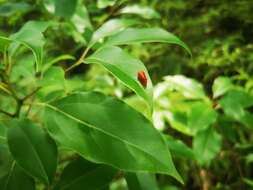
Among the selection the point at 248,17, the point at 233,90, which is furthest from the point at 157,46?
the point at 233,90

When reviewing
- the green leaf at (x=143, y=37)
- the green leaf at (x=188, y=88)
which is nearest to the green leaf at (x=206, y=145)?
the green leaf at (x=188, y=88)

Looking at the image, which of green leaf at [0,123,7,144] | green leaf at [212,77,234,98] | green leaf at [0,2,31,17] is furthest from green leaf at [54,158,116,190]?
green leaf at [212,77,234,98]

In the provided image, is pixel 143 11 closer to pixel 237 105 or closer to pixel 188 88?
pixel 188 88

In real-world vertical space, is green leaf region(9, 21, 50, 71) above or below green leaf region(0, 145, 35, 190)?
above

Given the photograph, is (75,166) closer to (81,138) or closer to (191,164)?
(81,138)

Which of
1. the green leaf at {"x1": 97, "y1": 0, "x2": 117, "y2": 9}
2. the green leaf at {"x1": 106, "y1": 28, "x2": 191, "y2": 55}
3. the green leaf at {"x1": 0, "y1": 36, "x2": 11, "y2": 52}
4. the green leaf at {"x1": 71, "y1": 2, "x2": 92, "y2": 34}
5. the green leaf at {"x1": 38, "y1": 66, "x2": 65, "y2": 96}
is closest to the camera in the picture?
the green leaf at {"x1": 0, "y1": 36, "x2": 11, "y2": 52}

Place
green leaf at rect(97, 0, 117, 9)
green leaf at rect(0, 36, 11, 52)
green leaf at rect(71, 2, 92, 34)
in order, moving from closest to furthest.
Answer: green leaf at rect(0, 36, 11, 52) → green leaf at rect(71, 2, 92, 34) → green leaf at rect(97, 0, 117, 9)

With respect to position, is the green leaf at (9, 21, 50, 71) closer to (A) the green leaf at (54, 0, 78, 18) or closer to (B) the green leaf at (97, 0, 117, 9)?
(A) the green leaf at (54, 0, 78, 18)
